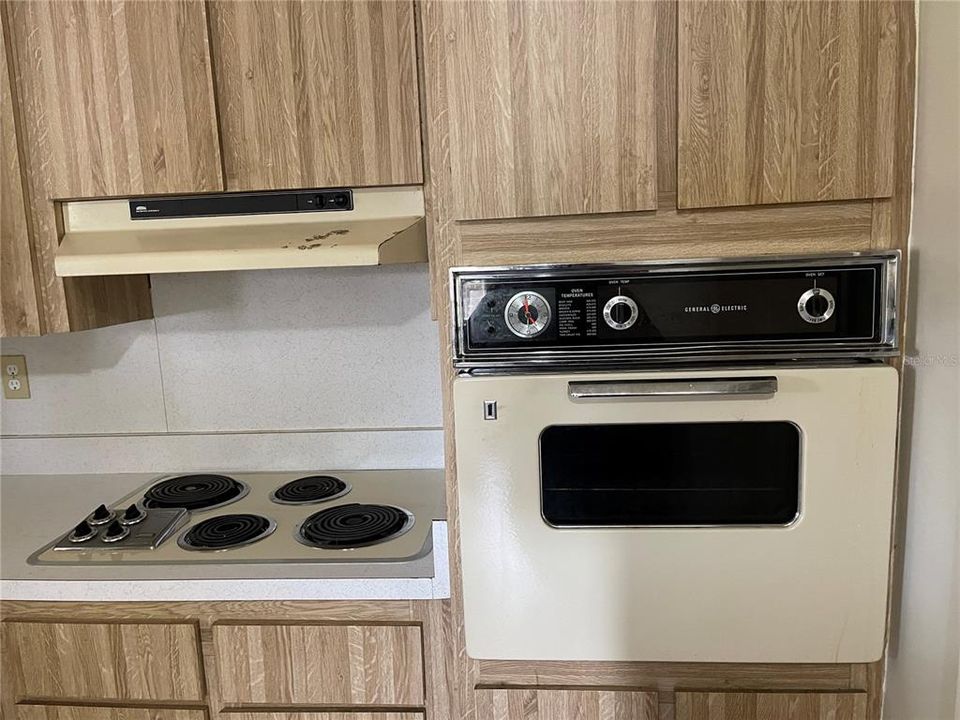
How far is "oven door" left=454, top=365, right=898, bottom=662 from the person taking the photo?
3.73ft

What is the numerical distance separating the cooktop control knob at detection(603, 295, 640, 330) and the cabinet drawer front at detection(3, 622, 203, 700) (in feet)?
3.02

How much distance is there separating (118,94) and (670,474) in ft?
3.97

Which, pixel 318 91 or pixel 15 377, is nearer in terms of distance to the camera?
pixel 318 91

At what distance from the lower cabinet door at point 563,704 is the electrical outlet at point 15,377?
140 centimetres

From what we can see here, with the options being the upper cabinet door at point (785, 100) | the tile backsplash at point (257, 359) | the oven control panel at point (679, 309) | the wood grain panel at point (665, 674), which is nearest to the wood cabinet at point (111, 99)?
the tile backsplash at point (257, 359)

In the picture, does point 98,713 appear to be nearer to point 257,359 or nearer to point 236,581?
point 236,581

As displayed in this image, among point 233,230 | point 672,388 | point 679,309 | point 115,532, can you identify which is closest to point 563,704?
point 672,388

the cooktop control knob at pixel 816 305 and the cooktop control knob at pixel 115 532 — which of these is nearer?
the cooktop control knob at pixel 816 305

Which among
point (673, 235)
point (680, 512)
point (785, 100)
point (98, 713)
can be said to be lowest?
point (98, 713)

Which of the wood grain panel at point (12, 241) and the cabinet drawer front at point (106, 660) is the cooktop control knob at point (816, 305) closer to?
the cabinet drawer front at point (106, 660)

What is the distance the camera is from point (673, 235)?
117cm

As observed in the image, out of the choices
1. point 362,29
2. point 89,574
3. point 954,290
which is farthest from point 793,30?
point 89,574

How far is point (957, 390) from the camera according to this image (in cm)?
101

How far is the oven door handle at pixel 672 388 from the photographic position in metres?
1.12
